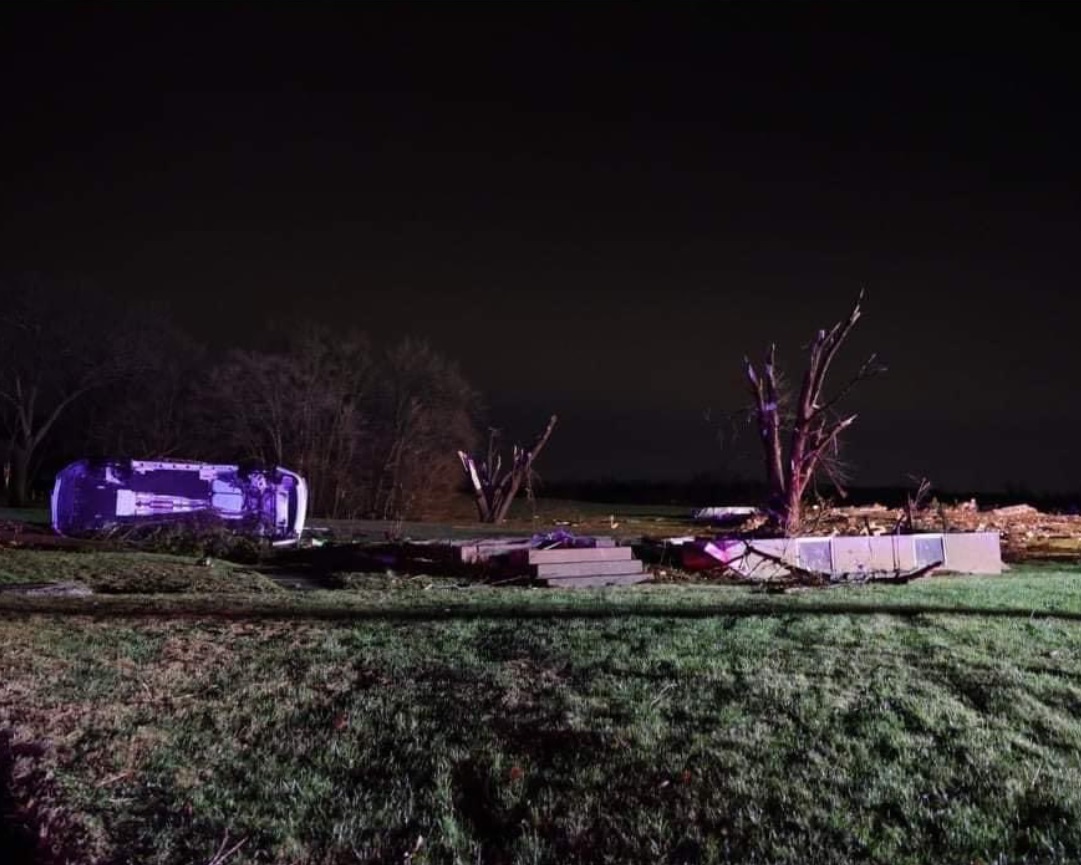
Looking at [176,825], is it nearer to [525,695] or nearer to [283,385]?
[525,695]

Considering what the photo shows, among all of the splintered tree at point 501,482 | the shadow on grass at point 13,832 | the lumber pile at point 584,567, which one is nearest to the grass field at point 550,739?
the shadow on grass at point 13,832

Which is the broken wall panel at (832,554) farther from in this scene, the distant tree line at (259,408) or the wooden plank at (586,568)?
the distant tree line at (259,408)

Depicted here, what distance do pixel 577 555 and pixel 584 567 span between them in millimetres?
208

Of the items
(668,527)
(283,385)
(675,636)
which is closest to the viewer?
(675,636)

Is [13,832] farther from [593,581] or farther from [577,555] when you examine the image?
[577,555]

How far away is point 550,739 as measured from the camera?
5.57 m

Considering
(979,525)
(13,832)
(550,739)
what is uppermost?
(979,525)

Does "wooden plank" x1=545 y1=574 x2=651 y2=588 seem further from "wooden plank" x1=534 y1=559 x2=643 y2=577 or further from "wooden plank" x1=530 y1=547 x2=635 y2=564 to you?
"wooden plank" x1=530 y1=547 x2=635 y2=564

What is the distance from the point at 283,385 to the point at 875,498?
26.4 meters

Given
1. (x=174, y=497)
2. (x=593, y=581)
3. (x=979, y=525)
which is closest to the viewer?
(x=593, y=581)

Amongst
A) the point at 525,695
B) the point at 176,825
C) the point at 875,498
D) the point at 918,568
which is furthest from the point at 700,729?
the point at 875,498

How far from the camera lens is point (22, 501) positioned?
4244 cm

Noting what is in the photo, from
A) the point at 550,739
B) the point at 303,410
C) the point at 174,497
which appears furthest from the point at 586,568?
the point at 303,410

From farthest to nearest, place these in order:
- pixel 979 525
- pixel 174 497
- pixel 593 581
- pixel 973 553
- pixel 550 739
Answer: pixel 979 525, pixel 174 497, pixel 973 553, pixel 593 581, pixel 550 739
